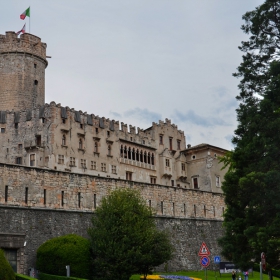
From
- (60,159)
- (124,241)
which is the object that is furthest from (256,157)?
(60,159)

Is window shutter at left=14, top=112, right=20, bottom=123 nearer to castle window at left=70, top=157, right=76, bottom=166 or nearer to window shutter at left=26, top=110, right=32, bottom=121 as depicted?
window shutter at left=26, top=110, right=32, bottom=121

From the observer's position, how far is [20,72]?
6669 centimetres

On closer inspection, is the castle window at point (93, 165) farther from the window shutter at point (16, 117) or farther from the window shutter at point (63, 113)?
the window shutter at point (16, 117)

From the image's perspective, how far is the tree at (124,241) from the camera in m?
32.1

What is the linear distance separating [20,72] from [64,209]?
34186 mm

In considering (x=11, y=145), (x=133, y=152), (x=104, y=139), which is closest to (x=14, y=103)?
(x=11, y=145)

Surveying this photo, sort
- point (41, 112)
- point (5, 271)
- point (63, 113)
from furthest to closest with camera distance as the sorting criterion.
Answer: point (63, 113) → point (41, 112) → point (5, 271)

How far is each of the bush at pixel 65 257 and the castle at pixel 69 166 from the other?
133 centimetres

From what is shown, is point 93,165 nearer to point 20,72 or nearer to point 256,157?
point 20,72

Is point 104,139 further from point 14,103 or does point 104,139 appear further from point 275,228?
point 275,228

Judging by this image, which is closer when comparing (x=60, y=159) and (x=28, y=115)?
(x=60, y=159)

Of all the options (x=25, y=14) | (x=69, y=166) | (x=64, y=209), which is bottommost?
(x=64, y=209)

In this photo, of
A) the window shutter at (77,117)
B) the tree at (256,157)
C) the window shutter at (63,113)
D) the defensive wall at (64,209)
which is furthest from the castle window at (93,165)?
the tree at (256,157)

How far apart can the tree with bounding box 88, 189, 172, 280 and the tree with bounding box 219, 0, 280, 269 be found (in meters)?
5.69
